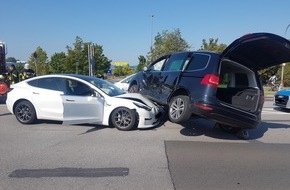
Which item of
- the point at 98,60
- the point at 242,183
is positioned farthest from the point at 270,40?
the point at 98,60

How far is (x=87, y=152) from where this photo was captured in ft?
19.2

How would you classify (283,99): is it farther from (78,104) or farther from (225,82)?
(78,104)

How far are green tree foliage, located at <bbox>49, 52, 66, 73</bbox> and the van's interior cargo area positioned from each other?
34929mm

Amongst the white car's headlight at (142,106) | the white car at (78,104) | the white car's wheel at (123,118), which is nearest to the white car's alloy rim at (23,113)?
the white car at (78,104)

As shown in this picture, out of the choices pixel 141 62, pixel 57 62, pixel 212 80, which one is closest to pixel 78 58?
pixel 57 62

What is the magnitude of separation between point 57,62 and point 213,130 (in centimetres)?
3753

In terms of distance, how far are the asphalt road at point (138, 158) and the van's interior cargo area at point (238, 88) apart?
0.90 meters

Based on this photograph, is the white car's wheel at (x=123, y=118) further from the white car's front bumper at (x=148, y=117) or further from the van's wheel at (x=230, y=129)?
the van's wheel at (x=230, y=129)

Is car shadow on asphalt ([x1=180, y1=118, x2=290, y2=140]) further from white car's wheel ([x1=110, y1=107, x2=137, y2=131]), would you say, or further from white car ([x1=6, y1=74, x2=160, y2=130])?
white car's wheel ([x1=110, y1=107, x2=137, y2=131])

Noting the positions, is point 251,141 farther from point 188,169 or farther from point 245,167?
point 188,169

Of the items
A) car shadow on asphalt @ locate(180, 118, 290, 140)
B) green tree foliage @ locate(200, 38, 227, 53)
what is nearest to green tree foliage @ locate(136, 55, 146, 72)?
green tree foliage @ locate(200, 38, 227, 53)

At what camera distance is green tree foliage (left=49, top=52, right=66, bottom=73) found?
134 ft

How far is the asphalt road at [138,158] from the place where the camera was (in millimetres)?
4461

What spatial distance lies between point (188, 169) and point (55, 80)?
184 inches
